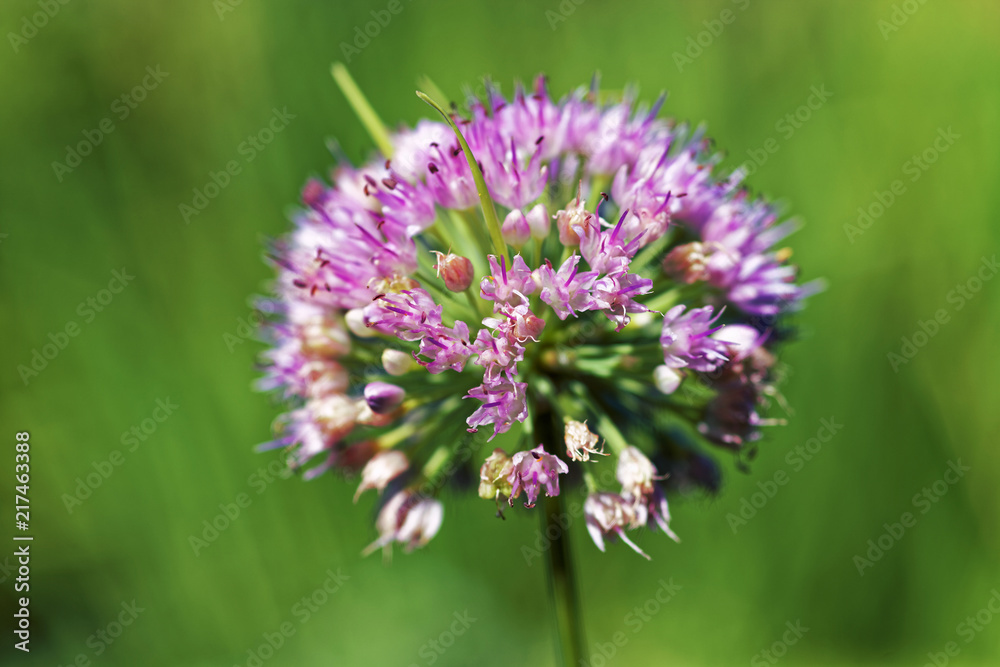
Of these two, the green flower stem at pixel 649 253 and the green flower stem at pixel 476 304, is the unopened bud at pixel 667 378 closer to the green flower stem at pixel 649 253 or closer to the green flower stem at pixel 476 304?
the green flower stem at pixel 649 253

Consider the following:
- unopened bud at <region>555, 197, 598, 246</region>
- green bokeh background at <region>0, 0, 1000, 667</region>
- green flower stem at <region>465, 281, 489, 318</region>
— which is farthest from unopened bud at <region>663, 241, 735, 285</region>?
green bokeh background at <region>0, 0, 1000, 667</region>

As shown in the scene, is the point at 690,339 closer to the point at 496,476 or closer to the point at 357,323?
the point at 496,476

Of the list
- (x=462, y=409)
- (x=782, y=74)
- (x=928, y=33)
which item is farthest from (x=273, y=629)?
(x=928, y=33)

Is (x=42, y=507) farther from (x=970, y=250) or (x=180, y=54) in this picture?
(x=970, y=250)

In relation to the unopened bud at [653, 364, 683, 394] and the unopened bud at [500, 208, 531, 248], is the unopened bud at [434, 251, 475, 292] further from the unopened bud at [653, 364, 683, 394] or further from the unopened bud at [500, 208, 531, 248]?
the unopened bud at [653, 364, 683, 394]

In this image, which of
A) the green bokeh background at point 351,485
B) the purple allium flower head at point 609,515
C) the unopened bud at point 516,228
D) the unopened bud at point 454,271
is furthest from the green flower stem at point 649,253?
the green bokeh background at point 351,485
